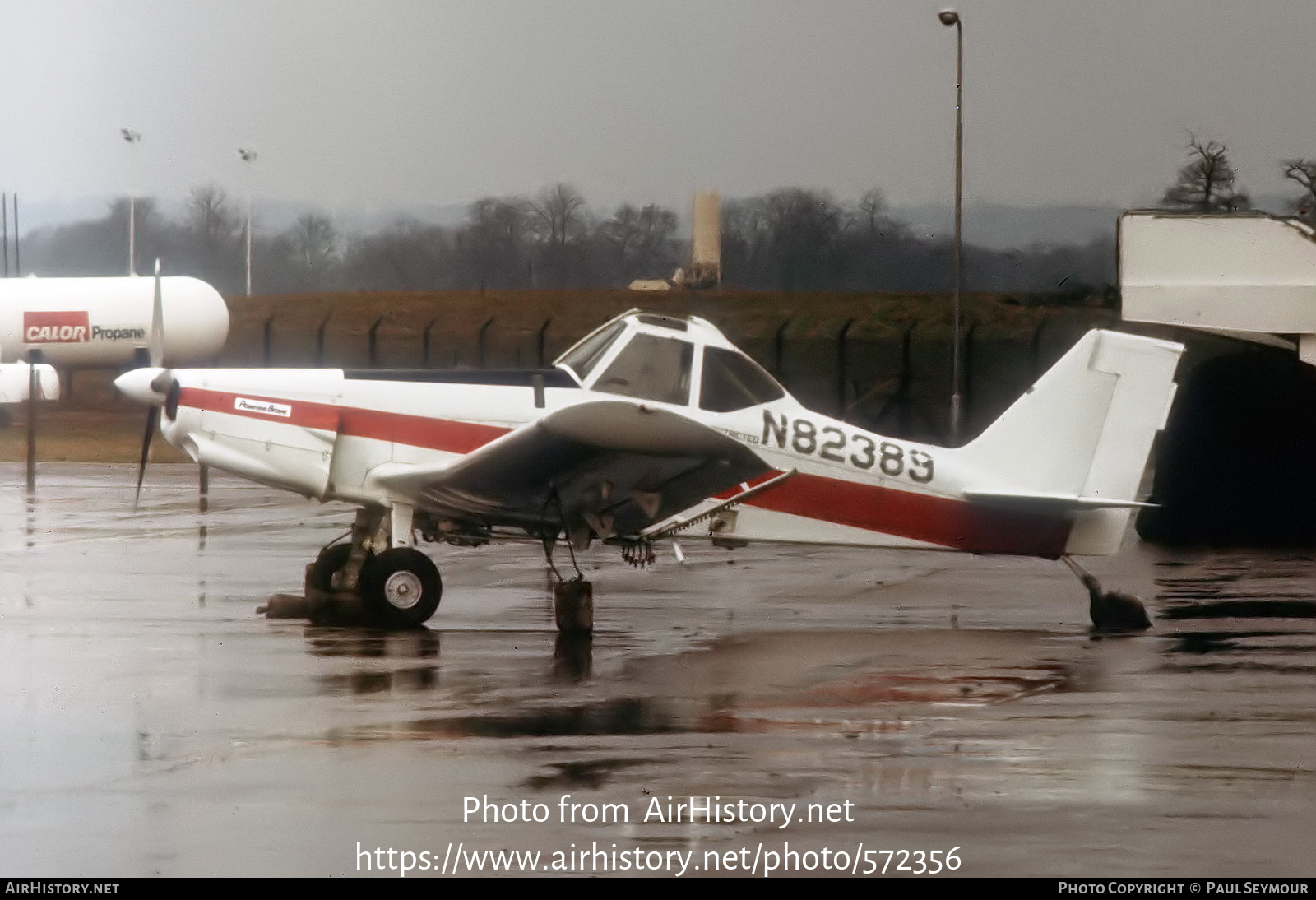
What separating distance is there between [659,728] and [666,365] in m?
4.03

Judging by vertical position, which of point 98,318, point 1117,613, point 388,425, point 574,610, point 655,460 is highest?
point 98,318

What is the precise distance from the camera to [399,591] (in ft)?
36.8

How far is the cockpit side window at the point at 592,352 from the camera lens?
11570 mm

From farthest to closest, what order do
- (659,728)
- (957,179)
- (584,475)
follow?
(957,179) < (584,475) < (659,728)

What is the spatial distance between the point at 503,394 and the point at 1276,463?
36.3 ft

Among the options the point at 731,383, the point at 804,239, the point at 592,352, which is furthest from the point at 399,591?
the point at 804,239

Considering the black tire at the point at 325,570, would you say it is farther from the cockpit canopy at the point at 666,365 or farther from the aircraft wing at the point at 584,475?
the cockpit canopy at the point at 666,365

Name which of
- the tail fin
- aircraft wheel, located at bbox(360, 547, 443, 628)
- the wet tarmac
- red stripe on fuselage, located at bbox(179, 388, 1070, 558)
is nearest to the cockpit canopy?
red stripe on fuselage, located at bbox(179, 388, 1070, 558)

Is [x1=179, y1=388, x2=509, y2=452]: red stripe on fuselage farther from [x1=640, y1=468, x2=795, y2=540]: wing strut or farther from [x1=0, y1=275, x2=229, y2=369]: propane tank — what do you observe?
[x1=0, y1=275, x2=229, y2=369]: propane tank

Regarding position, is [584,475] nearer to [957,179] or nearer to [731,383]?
[731,383]

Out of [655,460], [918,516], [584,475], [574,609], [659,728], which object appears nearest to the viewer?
[659,728]

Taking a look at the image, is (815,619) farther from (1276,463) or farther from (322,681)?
(1276,463)

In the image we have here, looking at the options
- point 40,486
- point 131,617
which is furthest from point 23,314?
point 131,617

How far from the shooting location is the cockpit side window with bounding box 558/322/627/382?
38.0 feet
